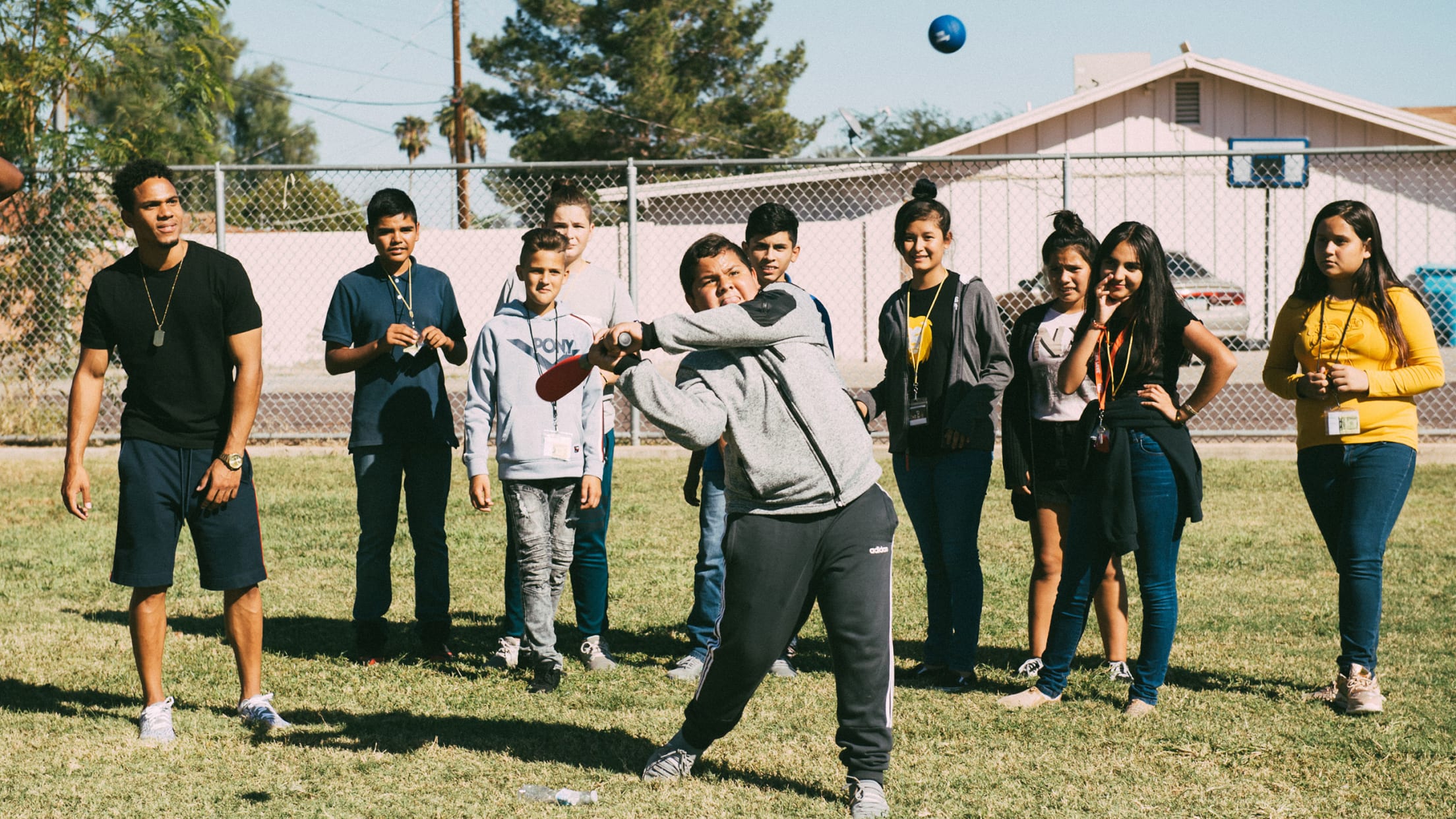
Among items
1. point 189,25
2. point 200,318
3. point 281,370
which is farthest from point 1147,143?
point 200,318

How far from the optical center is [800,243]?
2108 cm

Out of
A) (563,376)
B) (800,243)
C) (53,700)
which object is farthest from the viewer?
(800,243)

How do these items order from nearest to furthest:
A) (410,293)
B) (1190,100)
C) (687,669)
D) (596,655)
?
(687,669), (596,655), (410,293), (1190,100)

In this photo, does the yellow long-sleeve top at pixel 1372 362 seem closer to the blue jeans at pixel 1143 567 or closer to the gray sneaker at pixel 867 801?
the blue jeans at pixel 1143 567

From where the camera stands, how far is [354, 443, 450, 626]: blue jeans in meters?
5.38

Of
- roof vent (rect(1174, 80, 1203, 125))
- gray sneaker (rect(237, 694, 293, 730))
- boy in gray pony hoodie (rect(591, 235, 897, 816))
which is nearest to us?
boy in gray pony hoodie (rect(591, 235, 897, 816))

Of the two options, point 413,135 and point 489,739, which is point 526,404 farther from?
point 413,135

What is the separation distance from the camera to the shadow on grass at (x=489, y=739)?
13.5 feet

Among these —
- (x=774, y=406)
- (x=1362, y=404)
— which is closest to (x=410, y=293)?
(x=774, y=406)

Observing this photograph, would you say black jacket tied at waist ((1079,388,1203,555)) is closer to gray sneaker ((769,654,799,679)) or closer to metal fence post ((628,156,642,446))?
gray sneaker ((769,654,799,679))

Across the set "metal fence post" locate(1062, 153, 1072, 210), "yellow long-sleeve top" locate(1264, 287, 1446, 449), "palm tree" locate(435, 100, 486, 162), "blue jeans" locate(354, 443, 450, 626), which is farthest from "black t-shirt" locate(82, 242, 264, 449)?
"palm tree" locate(435, 100, 486, 162)

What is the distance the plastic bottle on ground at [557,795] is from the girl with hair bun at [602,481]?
4.54 ft

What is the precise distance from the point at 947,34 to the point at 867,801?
9219mm

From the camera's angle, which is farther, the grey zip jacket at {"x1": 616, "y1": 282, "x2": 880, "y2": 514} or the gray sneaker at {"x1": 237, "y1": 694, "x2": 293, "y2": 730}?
the gray sneaker at {"x1": 237, "y1": 694, "x2": 293, "y2": 730}
